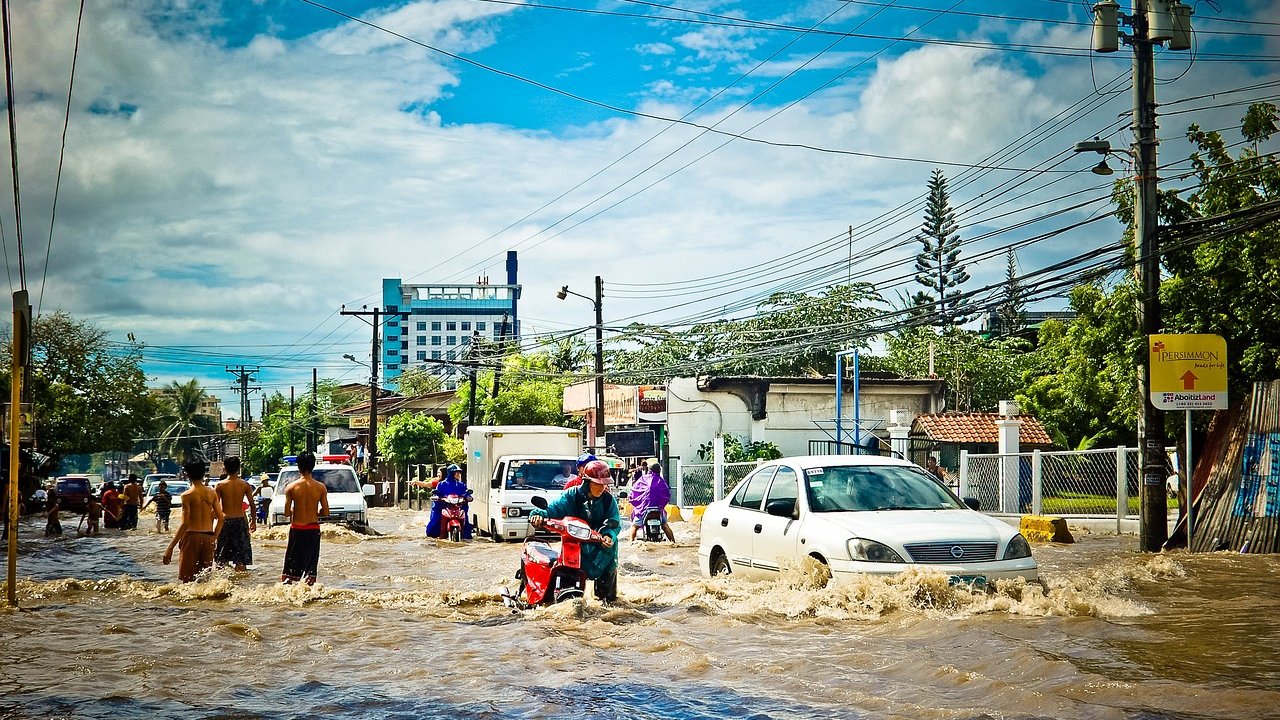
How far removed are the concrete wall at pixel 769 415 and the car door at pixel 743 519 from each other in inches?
959

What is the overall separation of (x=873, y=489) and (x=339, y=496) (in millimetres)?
17305

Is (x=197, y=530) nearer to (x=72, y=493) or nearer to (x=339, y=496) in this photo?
(x=339, y=496)

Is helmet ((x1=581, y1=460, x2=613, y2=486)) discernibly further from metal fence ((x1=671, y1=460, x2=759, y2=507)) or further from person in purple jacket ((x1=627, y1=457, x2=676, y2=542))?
metal fence ((x1=671, y1=460, x2=759, y2=507))

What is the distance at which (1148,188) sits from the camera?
16547 mm

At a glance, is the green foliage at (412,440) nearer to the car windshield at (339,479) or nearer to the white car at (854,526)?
the car windshield at (339,479)

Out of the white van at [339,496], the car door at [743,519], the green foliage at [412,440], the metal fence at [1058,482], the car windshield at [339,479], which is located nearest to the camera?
the car door at [743,519]

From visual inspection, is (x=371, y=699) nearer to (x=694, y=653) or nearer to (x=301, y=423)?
(x=694, y=653)

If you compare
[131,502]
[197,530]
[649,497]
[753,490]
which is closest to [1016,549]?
[753,490]

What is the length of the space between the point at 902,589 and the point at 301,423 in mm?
85186

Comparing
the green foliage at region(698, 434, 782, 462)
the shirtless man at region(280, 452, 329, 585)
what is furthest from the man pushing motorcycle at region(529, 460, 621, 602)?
the green foliage at region(698, 434, 782, 462)

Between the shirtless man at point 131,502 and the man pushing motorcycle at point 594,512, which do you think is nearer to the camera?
the man pushing motorcycle at point 594,512

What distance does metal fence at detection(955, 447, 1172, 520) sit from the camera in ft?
70.1

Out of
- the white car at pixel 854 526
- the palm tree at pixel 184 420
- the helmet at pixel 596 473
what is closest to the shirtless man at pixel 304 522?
the helmet at pixel 596 473

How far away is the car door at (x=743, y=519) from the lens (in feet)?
38.0
